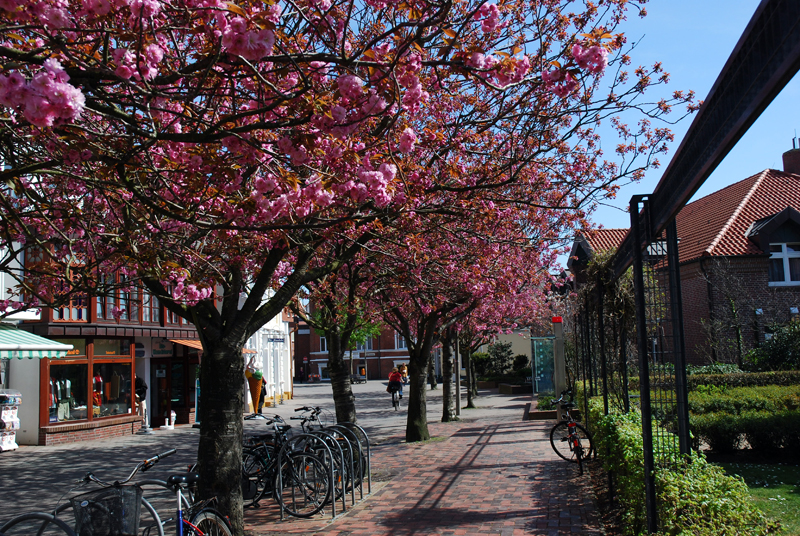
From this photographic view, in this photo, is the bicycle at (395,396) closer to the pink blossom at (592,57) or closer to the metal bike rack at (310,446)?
the metal bike rack at (310,446)

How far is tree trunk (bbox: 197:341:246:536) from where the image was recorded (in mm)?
6719

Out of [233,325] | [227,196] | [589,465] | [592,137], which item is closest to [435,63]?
[227,196]

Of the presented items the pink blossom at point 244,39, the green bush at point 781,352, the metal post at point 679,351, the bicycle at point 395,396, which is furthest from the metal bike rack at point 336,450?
the bicycle at point 395,396

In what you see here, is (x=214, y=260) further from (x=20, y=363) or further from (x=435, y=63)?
(x=20, y=363)

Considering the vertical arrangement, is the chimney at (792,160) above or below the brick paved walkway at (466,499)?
above

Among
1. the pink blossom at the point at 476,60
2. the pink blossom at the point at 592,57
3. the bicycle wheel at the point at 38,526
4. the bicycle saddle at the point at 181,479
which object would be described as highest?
the pink blossom at the point at 592,57

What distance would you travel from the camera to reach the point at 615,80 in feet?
26.5

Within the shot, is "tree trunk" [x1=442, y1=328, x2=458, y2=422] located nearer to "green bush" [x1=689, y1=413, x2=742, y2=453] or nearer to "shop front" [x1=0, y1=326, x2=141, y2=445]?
"shop front" [x1=0, y1=326, x2=141, y2=445]

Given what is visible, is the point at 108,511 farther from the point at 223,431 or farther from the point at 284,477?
the point at 284,477

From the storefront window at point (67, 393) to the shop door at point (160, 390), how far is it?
12.4ft

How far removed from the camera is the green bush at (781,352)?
20891mm

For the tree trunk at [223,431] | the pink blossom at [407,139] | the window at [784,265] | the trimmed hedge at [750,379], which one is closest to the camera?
the pink blossom at [407,139]

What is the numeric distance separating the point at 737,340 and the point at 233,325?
22.4m

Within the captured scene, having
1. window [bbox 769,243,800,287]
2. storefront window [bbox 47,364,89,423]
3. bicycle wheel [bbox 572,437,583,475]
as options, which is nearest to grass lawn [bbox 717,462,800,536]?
bicycle wheel [bbox 572,437,583,475]
